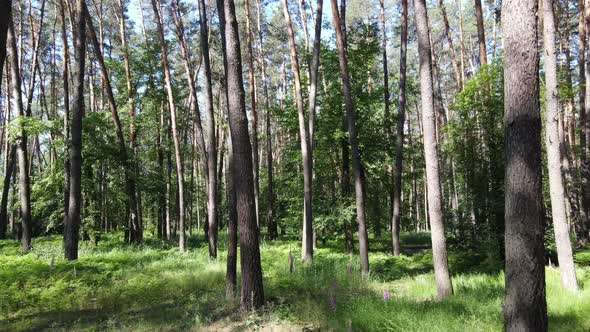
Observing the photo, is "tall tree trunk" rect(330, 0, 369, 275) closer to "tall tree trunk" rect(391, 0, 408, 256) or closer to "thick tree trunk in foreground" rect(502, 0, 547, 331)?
"tall tree trunk" rect(391, 0, 408, 256)

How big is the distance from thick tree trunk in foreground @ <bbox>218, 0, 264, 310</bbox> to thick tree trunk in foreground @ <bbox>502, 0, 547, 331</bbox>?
166 inches

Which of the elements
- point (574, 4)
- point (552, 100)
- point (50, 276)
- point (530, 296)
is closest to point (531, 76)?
point (530, 296)

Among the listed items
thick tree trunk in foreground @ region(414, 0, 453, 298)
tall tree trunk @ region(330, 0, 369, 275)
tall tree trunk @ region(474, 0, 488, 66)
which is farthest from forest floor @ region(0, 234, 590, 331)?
tall tree trunk @ region(474, 0, 488, 66)

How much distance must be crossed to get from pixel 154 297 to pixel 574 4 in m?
26.0

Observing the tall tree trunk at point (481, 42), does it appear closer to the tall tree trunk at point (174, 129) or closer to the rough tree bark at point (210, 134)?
the rough tree bark at point (210, 134)

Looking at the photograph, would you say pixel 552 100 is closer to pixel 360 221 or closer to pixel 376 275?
pixel 360 221

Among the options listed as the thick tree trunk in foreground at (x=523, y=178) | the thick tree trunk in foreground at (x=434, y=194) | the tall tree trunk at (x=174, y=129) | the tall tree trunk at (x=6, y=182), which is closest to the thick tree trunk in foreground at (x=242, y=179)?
the thick tree trunk in foreground at (x=434, y=194)

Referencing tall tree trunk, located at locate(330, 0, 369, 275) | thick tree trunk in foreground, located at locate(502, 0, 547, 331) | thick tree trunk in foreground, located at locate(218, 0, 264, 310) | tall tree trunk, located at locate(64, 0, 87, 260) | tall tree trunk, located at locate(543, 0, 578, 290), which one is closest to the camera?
thick tree trunk in foreground, located at locate(502, 0, 547, 331)

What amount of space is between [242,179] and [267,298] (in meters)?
2.35

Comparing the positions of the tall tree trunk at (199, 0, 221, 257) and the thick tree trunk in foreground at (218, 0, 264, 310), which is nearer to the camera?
the thick tree trunk in foreground at (218, 0, 264, 310)

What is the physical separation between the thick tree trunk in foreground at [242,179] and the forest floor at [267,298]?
1.61 feet

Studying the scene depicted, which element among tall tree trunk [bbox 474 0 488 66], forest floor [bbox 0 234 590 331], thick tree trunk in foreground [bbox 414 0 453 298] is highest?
tall tree trunk [bbox 474 0 488 66]

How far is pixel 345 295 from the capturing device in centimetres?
740

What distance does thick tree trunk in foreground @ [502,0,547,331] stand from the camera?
3.83 meters
